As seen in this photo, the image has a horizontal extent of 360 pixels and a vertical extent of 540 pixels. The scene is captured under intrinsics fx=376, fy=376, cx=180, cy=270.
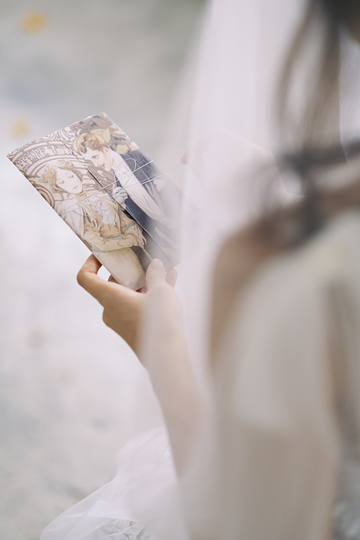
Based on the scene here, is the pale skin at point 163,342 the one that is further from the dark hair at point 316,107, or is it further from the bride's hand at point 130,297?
the dark hair at point 316,107

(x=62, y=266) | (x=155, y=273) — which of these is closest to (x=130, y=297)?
(x=155, y=273)

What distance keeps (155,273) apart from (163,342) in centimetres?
14

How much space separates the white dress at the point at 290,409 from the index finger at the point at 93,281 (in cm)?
24

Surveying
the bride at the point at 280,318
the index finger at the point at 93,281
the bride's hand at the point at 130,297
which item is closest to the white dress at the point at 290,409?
the bride at the point at 280,318

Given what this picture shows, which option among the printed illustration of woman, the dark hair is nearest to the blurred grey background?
the printed illustration of woman

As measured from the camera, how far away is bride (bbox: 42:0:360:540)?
0.84 feet

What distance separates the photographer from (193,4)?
119cm

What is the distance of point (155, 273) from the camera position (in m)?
0.51

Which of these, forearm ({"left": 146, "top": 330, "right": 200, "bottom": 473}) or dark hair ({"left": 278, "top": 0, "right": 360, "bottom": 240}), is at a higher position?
dark hair ({"left": 278, "top": 0, "right": 360, "bottom": 240})

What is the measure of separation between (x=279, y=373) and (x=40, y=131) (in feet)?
3.38

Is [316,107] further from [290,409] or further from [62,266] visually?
[62,266]

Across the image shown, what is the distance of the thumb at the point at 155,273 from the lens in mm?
493

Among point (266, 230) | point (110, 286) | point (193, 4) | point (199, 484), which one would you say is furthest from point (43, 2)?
point (199, 484)

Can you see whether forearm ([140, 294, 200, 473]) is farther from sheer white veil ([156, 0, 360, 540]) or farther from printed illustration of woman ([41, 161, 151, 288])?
printed illustration of woman ([41, 161, 151, 288])
